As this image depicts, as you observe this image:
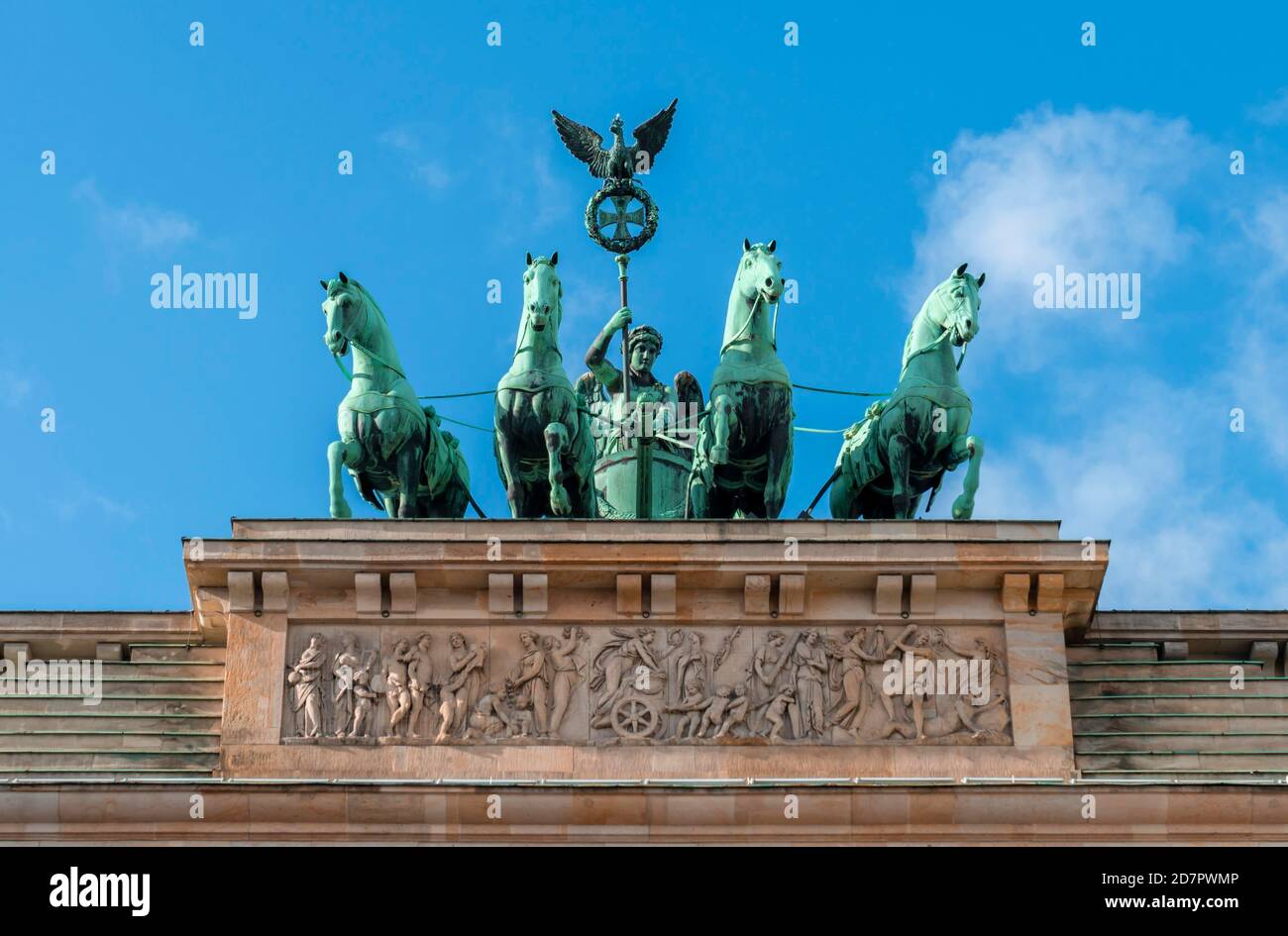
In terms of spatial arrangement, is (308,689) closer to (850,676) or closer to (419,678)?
(419,678)

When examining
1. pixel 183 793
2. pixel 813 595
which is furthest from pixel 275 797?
pixel 813 595

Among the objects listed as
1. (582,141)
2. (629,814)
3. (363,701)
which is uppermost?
(582,141)

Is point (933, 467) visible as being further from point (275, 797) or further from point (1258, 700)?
point (275, 797)

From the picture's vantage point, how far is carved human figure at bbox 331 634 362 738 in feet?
106

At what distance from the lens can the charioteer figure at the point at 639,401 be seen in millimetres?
38688

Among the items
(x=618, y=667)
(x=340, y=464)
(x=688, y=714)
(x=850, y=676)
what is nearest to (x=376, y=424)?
(x=340, y=464)

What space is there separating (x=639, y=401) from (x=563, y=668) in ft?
23.8

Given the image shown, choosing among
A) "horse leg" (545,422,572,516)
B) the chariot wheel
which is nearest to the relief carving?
the chariot wheel

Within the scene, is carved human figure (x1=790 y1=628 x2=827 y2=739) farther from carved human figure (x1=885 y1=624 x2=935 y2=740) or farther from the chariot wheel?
the chariot wheel

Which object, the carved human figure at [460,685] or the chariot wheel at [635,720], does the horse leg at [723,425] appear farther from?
the carved human figure at [460,685]

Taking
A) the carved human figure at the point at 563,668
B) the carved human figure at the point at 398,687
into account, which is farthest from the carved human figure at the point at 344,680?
the carved human figure at the point at 563,668

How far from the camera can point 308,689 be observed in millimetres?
32469

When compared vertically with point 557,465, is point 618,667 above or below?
Answer: below

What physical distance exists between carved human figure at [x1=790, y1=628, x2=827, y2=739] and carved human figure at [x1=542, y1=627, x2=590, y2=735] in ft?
6.17
